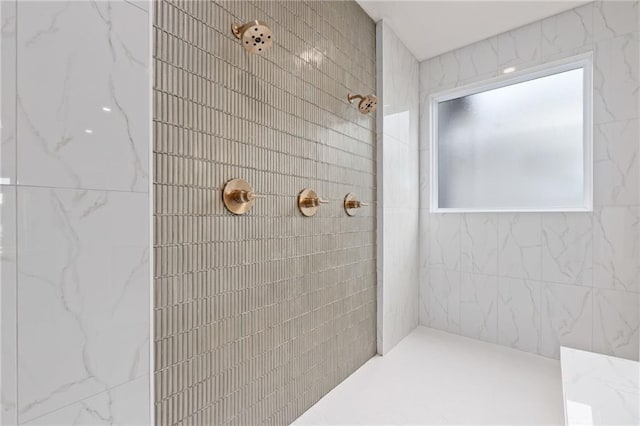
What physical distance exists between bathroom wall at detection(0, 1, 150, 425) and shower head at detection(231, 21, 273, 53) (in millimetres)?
344

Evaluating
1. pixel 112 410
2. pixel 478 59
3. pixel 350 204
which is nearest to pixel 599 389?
pixel 350 204

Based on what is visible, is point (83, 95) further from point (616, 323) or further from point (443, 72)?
point (616, 323)

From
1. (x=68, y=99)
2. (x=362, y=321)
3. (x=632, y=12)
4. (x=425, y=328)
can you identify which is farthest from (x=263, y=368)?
(x=632, y=12)

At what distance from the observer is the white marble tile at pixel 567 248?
75.7 inches

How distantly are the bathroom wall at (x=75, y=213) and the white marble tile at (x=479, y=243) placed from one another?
226cm

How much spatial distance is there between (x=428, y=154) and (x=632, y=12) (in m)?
1.38

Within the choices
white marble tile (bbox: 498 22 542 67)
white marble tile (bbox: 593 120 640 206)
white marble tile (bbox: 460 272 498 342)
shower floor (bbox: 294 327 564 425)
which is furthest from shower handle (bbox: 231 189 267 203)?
white marble tile (bbox: 498 22 542 67)

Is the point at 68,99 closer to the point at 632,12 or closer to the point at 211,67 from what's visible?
the point at 211,67

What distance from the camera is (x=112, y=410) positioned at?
76cm

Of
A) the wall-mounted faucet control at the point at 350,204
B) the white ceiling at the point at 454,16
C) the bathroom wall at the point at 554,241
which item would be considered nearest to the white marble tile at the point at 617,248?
the bathroom wall at the point at 554,241

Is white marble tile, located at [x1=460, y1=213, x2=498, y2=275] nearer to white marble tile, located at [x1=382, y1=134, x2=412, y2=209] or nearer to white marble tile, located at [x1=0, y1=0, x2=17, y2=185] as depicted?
white marble tile, located at [x1=382, y1=134, x2=412, y2=209]

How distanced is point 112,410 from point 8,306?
1.16 ft

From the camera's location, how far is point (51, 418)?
66cm

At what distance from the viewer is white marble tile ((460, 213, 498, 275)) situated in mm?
2283
